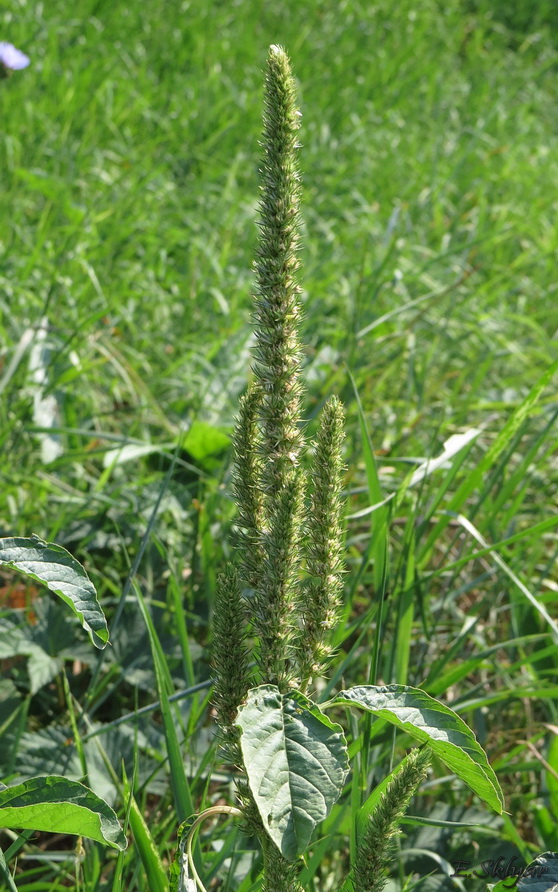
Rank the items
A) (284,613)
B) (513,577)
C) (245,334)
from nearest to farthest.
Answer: (284,613) < (513,577) < (245,334)

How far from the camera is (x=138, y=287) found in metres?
3.44

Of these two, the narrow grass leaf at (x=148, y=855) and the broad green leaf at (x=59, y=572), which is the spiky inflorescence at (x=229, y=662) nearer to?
the broad green leaf at (x=59, y=572)

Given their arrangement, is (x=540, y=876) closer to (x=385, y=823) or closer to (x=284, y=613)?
(x=385, y=823)

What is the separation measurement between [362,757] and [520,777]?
0.86m

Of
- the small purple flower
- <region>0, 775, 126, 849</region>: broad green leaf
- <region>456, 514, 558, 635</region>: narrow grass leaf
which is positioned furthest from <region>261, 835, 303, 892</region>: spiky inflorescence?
the small purple flower

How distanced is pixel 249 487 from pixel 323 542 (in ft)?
0.34

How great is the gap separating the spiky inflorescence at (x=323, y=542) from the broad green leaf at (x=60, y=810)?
0.26 m

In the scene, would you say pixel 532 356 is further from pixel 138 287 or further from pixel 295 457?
pixel 295 457

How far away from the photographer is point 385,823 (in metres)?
0.95

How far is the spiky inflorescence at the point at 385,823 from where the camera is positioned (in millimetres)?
936

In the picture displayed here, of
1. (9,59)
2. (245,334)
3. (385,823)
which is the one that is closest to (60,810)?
(385,823)

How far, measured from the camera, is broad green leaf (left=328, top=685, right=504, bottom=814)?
0.92m

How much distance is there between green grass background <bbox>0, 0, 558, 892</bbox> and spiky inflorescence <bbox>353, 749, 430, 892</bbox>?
0.31 meters

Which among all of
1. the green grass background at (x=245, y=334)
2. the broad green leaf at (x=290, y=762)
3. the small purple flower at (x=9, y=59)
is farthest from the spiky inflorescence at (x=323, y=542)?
the small purple flower at (x=9, y=59)
